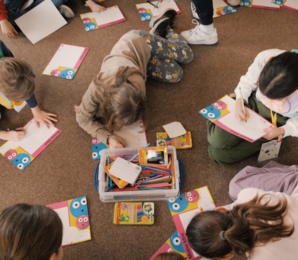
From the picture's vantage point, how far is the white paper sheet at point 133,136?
4.21 ft

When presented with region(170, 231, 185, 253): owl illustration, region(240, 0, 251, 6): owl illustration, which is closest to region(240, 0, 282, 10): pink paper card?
region(240, 0, 251, 6): owl illustration

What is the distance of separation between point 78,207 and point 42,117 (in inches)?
22.3

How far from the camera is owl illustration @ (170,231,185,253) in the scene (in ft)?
3.42

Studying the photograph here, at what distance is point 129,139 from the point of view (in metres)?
1.29

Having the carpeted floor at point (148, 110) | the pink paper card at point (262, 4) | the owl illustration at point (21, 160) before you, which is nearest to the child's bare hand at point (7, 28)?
the carpeted floor at point (148, 110)

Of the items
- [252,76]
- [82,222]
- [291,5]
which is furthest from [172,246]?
[291,5]

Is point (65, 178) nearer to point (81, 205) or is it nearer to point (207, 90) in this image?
point (81, 205)

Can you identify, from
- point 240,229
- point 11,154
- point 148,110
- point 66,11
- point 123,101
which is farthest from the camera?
point 66,11

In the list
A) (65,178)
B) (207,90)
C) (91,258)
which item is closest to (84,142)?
(65,178)

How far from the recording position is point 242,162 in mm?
1270

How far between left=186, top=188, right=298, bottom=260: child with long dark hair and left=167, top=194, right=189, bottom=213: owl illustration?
0.36 meters

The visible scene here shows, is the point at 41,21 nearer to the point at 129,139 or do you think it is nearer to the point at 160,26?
the point at 160,26

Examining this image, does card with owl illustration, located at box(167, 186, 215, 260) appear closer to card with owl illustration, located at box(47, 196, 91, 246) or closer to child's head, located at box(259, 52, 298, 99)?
card with owl illustration, located at box(47, 196, 91, 246)

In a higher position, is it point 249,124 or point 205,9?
point 205,9
